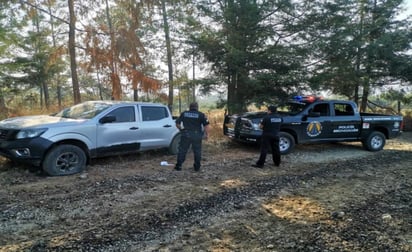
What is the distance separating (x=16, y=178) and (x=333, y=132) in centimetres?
887

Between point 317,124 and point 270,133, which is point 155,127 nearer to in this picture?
point 270,133

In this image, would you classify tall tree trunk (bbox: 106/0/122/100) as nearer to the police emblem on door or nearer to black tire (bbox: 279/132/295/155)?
black tire (bbox: 279/132/295/155)

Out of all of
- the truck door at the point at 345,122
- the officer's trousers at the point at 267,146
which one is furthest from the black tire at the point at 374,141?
the officer's trousers at the point at 267,146

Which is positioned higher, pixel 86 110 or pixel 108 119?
pixel 86 110

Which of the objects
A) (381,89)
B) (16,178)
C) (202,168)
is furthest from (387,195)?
(381,89)

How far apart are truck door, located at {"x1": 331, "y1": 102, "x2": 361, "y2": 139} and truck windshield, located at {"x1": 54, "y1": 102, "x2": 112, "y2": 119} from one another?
23.2ft

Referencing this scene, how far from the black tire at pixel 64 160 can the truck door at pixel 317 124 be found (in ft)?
21.4

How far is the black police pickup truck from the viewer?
9.32 meters

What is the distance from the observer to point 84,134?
661 centimetres

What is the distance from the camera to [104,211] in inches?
177

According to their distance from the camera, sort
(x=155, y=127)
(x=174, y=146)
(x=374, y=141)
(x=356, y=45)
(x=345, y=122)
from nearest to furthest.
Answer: (x=155, y=127), (x=174, y=146), (x=345, y=122), (x=374, y=141), (x=356, y=45)

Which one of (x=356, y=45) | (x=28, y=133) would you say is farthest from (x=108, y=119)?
(x=356, y=45)

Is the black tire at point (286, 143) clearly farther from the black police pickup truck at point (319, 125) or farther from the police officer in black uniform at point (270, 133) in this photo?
the police officer in black uniform at point (270, 133)

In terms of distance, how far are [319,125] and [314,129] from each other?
0.22 m
